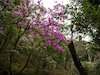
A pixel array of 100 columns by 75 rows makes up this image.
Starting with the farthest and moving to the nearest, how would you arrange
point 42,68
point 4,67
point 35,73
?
point 42,68, point 35,73, point 4,67

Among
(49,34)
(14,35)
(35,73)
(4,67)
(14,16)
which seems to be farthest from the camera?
(35,73)

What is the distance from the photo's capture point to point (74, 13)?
4.35m

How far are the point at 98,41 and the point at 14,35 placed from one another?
4.29 m

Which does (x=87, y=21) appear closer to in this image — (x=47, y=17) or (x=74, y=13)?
(x=74, y=13)

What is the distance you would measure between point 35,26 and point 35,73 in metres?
5.32

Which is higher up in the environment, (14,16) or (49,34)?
(14,16)

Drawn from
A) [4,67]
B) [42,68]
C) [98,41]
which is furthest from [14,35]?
[42,68]

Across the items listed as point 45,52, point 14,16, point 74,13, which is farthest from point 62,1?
point 45,52

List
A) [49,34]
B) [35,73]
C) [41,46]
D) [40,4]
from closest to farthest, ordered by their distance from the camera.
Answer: [40,4], [49,34], [41,46], [35,73]

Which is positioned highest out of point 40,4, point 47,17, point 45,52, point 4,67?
point 40,4

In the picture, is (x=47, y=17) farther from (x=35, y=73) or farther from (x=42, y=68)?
(x=42, y=68)

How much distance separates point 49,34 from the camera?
4.61m

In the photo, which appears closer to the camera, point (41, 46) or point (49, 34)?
point (49, 34)

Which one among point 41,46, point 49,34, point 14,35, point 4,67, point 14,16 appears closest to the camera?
point 14,16
